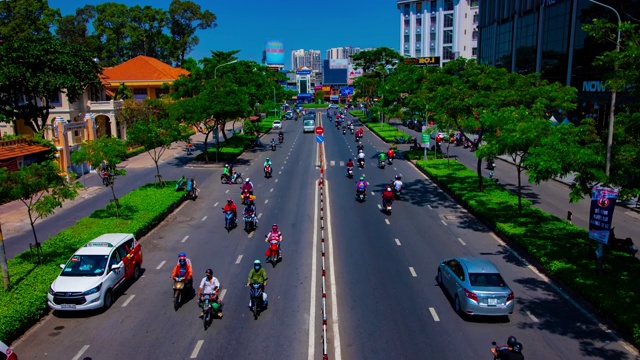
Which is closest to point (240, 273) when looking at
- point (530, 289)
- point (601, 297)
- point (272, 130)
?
point (530, 289)

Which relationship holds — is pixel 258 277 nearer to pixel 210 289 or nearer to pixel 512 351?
pixel 210 289

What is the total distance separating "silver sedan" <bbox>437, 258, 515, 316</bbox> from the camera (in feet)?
44.5

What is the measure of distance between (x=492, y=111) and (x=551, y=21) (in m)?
31.8

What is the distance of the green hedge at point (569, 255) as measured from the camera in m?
14.1

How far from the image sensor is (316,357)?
12039 millimetres

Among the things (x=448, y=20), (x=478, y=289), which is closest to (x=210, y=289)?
(x=478, y=289)

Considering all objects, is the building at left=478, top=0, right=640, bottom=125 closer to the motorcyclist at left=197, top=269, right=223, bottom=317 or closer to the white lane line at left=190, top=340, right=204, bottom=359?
the motorcyclist at left=197, top=269, right=223, bottom=317

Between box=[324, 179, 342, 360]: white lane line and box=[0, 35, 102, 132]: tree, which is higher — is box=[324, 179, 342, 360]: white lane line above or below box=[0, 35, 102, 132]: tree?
below

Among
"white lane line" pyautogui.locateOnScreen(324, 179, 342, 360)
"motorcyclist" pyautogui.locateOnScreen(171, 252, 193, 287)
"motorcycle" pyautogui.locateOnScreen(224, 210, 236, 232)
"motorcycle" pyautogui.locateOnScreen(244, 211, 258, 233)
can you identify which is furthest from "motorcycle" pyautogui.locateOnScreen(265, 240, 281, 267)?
"motorcycle" pyautogui.locateOnScreen(224, 210, 236, 232)

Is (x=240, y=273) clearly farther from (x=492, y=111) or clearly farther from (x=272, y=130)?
(x=272, y=130)

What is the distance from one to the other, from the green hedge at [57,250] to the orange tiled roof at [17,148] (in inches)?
326

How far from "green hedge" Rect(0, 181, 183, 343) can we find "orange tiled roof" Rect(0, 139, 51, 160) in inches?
326

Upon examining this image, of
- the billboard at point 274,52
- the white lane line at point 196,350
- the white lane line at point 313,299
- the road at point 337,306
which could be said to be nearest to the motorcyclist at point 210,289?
the road at point 337,306

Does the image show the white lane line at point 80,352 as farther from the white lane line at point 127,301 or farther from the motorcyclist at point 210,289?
the motorcyclist at point 210,289
